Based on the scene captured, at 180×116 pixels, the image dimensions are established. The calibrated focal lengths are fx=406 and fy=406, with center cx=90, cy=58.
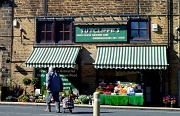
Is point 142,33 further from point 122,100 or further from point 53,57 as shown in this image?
point 53,57

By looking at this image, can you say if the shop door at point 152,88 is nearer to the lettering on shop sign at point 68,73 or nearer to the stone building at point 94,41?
the stone building at point 94,41

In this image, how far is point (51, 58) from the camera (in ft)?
70.9

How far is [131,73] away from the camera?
2166 centimetres

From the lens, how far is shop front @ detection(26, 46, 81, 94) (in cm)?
2122

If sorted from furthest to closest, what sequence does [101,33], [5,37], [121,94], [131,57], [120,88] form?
[5,37], [101,33], [120,88], [131,57], [121,94]

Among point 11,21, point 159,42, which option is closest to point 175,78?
point 159,42

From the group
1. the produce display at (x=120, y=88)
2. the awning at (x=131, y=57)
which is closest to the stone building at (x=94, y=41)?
the awning at (x=131, y=57)

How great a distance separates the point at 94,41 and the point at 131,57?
7.80 feet

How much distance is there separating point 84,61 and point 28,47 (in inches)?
132

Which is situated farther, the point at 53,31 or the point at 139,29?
the point at 53,31

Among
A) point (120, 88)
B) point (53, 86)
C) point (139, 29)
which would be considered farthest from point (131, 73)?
point (53, 86)

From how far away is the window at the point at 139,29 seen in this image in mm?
21859

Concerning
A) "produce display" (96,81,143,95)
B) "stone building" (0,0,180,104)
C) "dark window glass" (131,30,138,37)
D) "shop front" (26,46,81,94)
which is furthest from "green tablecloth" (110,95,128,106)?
"dark window glass" (131,30,138,37)

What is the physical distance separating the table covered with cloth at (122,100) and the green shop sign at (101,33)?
3230 millimetres
